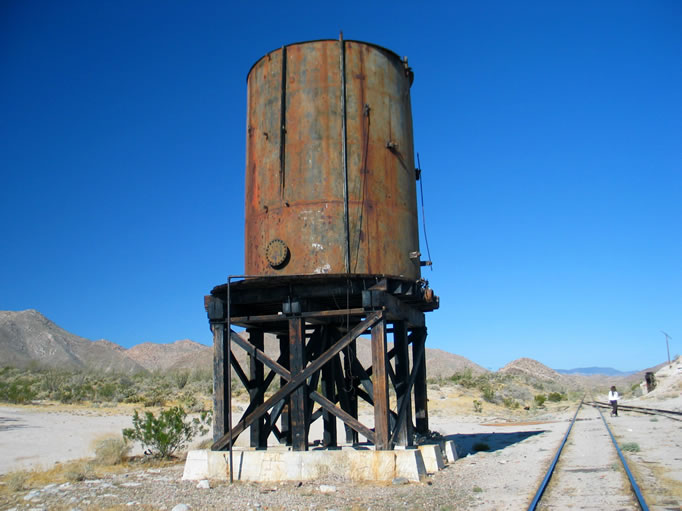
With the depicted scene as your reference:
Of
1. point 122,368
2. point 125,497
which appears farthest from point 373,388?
point 122,368

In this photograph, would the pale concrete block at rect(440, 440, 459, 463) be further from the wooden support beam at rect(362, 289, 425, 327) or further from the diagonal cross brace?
the diagonal cross brace

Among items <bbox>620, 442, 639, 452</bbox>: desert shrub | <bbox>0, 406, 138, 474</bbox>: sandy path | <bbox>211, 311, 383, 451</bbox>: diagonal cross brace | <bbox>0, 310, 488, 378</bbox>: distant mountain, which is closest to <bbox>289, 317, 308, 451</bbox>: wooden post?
<bbox>211, 311, 383, 451</bbox>: diagonal cross brace

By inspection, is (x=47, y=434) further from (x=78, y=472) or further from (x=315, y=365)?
(x=315, y=365)

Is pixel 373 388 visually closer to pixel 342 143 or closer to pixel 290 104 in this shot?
pixel 342 143

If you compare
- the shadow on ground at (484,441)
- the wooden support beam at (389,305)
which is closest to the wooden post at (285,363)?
the wooden support beam at (389,305)

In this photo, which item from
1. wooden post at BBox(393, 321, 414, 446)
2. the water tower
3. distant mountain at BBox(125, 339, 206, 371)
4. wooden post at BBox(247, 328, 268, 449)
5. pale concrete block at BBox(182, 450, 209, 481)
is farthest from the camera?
distant mountain at BBox(125, 339, 206, 371)

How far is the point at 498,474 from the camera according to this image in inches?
391

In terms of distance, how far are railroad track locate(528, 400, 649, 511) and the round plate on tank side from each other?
5.06 metres

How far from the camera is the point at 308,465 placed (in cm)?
924

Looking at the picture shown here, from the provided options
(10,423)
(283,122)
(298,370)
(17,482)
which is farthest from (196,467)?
(10,423)

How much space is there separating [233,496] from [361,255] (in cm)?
407

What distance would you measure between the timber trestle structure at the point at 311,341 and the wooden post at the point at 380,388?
2 centimetres

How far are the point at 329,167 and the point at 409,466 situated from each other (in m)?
4.83

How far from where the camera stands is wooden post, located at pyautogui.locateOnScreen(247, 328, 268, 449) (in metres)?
10.7
